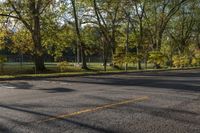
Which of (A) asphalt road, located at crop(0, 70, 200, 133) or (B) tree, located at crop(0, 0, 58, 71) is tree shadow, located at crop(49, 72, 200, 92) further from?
(B) tree, located at crop(0, 0, 58, 71)

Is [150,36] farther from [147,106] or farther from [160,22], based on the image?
[147,106]

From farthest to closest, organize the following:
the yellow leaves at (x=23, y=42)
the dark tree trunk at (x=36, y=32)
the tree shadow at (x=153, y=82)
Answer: the yellow leaves at (x=23, y=42), the dark tree trunk at (x=36, y=32), the tree shadow at (x=153, y=82)

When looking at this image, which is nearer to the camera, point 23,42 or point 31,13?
point 31,13

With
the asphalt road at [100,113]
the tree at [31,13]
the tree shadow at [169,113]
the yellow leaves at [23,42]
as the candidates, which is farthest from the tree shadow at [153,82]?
the yellow leaves at [23,42]

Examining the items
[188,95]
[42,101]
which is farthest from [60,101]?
[188,95]

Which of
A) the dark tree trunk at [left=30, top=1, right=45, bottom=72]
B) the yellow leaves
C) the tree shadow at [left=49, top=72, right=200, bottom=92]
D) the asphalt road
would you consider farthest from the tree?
the asphalt road

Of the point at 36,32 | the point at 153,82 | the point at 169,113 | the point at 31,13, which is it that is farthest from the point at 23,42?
the point at 169,113

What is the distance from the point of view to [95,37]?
2249 inches

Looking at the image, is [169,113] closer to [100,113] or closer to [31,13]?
[100,113]

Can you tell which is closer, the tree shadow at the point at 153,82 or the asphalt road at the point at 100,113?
the asphalt road at the point at 100,113

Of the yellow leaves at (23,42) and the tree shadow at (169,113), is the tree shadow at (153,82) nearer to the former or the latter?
the tree shadow at (169,113)

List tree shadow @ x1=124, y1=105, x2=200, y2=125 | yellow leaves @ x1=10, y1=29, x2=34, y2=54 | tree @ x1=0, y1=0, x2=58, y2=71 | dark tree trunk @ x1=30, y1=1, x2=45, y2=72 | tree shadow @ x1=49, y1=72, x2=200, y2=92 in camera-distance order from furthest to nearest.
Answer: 1. yellow leaves @ x1=10, y1=29, x2=34, y2=54
2. dark tree trunk @ x1=30, y1=1, x2=45, y2=72
3. tree @ x1=0, y1=0, x2=58, y2=71
4. tree shadow @ x1=49, y1=72, x2=200, y2=92
5. tree shadow @ x1=124, y1=105, x2=200, y2=125

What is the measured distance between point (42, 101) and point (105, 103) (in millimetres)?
1893

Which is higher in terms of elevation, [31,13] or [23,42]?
[31,13]
